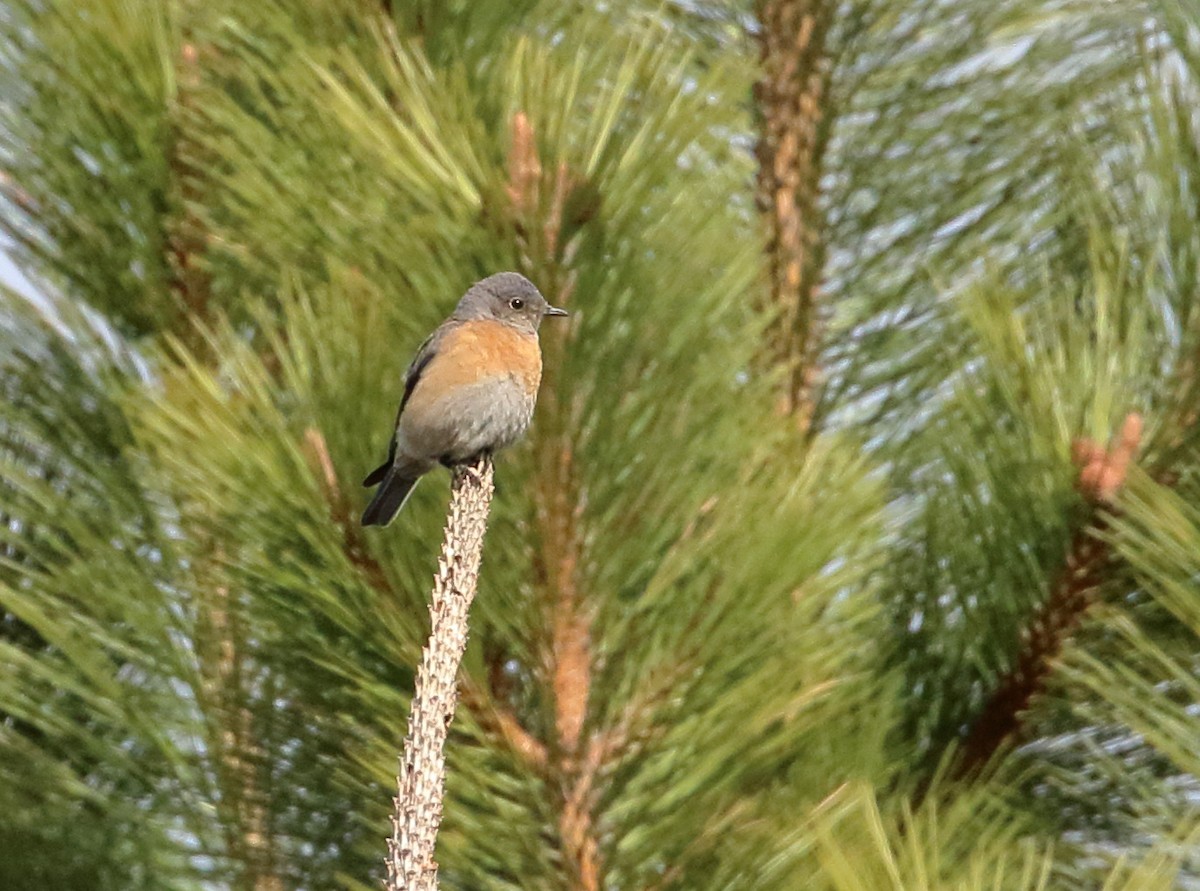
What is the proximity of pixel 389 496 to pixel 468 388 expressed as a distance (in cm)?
25

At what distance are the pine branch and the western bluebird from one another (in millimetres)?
424

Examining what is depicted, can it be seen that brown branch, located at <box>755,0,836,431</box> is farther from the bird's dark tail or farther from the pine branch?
the pine branch

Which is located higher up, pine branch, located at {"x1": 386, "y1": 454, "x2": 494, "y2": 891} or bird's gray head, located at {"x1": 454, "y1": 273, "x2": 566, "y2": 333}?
bird's gray head, located at {"x1": 454, "y1": 273, "x2": 566, "y2": 333}

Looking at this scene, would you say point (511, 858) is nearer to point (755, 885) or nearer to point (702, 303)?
point (755, 885)

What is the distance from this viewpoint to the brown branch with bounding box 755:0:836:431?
252 centimetres

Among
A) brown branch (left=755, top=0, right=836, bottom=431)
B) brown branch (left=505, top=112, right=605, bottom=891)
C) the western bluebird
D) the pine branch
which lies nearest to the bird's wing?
the western bluebird

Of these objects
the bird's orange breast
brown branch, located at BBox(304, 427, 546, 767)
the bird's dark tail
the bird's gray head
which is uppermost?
the bird's orange breast

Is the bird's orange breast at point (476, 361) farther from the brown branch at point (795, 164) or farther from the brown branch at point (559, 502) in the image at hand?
the brown branch at point (559, 502)

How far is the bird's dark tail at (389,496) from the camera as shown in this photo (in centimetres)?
202

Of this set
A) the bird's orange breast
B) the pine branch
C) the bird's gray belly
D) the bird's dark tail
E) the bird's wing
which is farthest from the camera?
the bird's orange breast

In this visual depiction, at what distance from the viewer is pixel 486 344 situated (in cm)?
241

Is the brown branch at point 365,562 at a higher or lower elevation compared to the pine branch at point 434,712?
higher

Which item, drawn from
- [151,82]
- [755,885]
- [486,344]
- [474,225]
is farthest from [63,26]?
[755,885]

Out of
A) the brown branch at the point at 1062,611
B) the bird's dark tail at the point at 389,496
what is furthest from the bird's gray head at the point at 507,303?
the brown branch at the point at 1062,611
